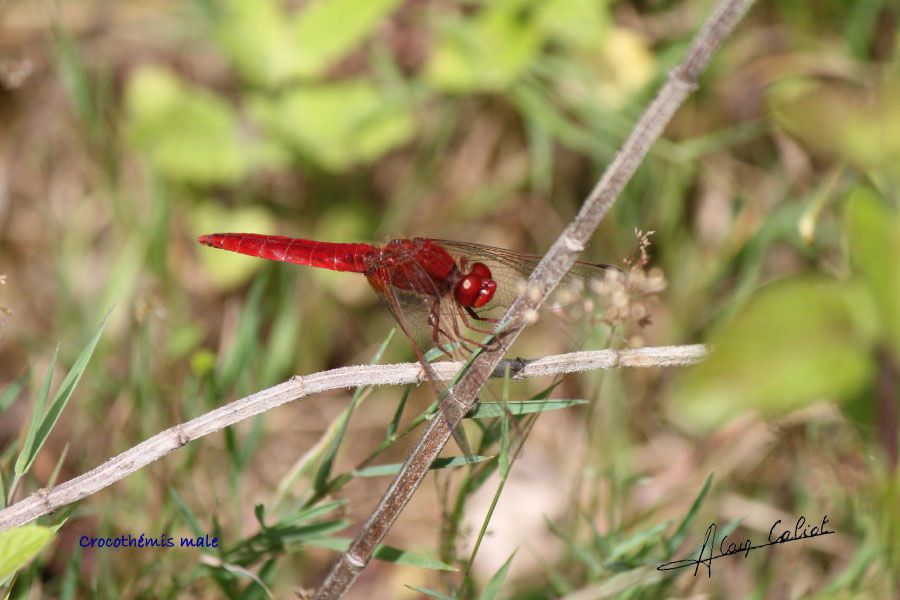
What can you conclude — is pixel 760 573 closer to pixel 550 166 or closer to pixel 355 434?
pixel 355 434

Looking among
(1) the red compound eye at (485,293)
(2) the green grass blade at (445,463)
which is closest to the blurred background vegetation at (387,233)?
(2) the green grass blade at (445,463)

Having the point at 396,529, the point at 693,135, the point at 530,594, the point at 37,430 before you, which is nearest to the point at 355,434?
the point at 396,529

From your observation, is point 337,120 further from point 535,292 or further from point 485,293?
point 535,292

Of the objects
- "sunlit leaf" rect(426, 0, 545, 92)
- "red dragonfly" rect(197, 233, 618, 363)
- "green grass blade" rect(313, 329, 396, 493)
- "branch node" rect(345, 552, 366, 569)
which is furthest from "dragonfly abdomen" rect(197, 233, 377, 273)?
"sunlit leaf" rect(426, 0, 545, 92)

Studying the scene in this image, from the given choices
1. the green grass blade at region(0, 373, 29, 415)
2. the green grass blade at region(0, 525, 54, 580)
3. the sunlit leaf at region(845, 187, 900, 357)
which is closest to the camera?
the sunlit leaf at region(845, 187, 900, 357)

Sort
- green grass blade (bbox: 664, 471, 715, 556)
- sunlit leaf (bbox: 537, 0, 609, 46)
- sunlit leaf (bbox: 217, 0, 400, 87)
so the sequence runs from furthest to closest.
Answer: sunlit leaf (bbox: 217, 0, 400, 87), sunlit leaf (bbox: 537, 0, 609, 46), green grass blade (bbox: 664, 471, 715, 556)

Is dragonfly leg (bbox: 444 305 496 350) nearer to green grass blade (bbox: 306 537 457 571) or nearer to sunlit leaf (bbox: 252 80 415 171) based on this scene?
green grass blade (bbox: 306 537 457 571)

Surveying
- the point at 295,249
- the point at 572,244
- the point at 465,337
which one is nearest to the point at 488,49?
the point at 295,249
